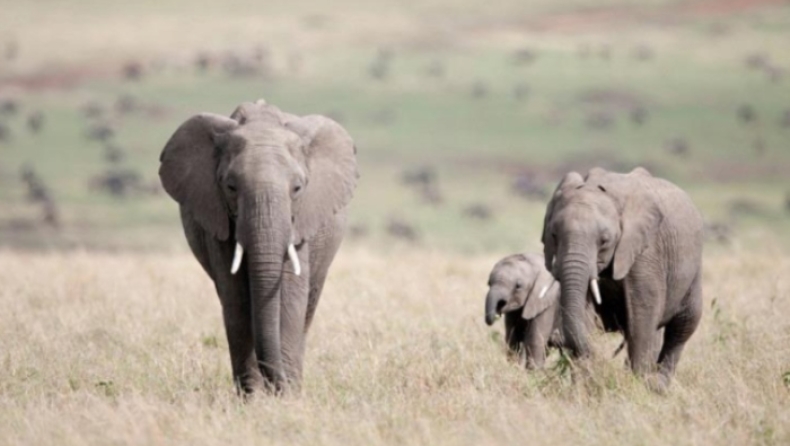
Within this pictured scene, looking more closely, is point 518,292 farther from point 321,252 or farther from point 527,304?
point 321,252

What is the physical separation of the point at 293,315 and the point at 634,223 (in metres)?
2.37

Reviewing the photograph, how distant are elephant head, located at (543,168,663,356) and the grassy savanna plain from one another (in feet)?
1.70

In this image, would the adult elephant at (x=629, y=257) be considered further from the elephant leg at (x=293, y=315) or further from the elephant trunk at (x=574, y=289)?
the elephant leg at (x=293, y=315)

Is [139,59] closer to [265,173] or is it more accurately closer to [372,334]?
[372,334]

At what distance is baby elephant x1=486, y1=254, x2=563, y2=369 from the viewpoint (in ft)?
40.0

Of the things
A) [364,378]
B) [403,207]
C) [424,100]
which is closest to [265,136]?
[364,378]

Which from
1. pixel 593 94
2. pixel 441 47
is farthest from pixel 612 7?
pixel 593 94

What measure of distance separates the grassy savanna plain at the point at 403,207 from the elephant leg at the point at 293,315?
352 millimetres

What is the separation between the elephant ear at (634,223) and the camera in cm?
1005

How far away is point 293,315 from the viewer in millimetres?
9375

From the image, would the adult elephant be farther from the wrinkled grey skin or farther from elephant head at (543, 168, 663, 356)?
the wrinkled grey skin

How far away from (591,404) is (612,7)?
6229 cm

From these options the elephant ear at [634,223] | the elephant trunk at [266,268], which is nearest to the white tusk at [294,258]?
the elephant trunk at [266,268]

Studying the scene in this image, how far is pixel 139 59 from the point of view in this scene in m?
57.3
